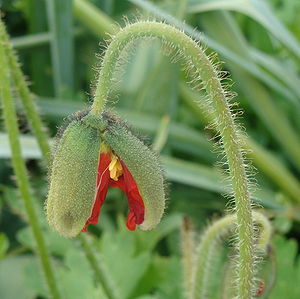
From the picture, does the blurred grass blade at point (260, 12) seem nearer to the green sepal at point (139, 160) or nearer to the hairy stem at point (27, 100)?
the hairy stem at point (27, 100)

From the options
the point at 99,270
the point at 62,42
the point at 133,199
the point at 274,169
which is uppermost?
the point at 62,42

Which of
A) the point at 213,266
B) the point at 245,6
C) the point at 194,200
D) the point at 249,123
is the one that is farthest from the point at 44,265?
the point at 249,123

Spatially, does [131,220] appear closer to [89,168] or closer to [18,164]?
[89,168]

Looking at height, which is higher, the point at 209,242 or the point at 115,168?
the point at 115,168

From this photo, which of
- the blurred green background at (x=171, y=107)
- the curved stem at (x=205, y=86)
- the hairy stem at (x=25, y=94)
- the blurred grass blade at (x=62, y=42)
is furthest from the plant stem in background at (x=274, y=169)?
the curved stem at (x=205, y=86)

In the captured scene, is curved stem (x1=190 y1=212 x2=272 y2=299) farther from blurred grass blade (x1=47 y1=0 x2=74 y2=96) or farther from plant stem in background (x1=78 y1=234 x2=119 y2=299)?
blurred grass blade (x1=47 y1=0 x2=74 y2=96)

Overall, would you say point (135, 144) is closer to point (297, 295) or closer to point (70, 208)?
point (70, 208)

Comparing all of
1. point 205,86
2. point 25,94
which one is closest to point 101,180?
point 205,86

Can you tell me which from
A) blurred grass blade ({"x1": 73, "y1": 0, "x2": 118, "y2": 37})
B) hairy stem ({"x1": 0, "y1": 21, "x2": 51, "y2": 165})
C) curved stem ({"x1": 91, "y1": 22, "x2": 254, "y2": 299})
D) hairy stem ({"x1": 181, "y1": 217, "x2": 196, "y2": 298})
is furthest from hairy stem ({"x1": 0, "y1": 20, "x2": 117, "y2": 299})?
blurred grass blade ({"x1": 73, "y1": 0, "x2": 118, "y2": 37})
